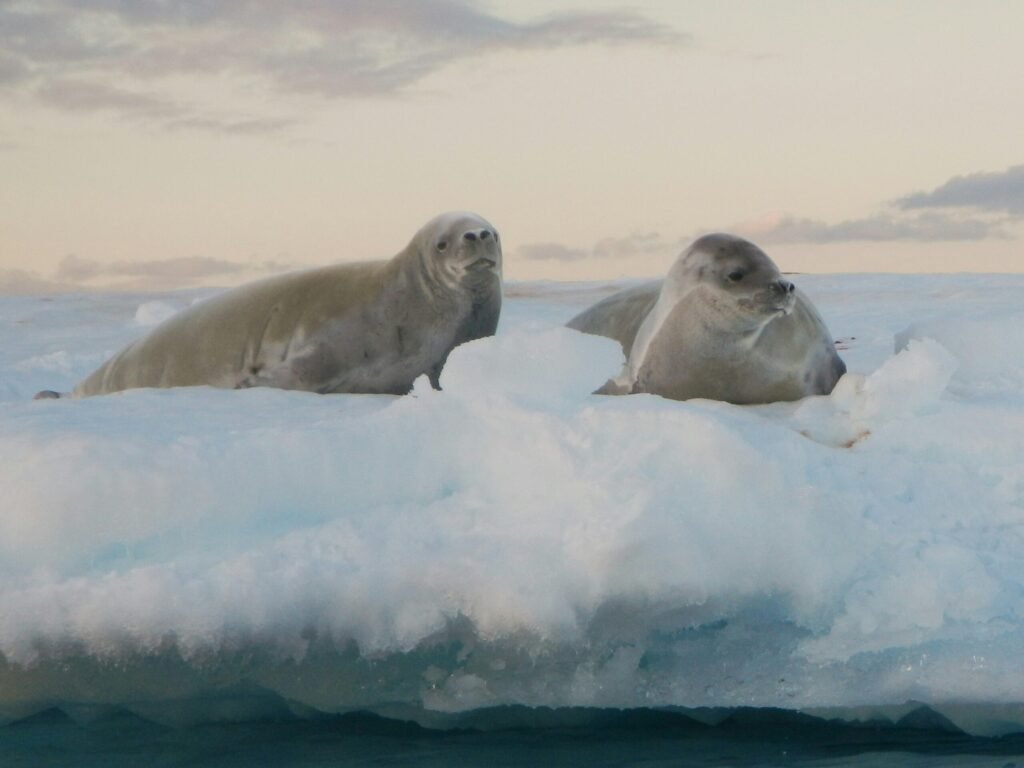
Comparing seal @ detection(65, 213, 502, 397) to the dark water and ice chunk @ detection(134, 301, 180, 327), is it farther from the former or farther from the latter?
ice chunk @ detection(134, 301, 180, 327)

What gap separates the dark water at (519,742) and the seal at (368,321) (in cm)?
286

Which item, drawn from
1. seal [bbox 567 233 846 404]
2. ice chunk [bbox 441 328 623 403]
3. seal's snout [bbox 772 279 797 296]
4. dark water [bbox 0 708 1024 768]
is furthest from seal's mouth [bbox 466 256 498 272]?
dark water [bbox 0 708 1024 768]

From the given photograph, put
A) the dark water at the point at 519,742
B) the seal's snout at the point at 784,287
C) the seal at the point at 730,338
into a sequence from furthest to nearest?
1. the seal at the point at 730,338
2. the seal's snout at the point at 784,287
3. the dark water at the point at 519,742

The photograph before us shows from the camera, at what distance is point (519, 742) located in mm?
3135

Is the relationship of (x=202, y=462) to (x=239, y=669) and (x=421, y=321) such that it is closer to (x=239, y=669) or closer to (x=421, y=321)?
(x=239, y=669)

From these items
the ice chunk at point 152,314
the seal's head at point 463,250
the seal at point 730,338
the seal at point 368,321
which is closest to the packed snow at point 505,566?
the seal at point 730,338

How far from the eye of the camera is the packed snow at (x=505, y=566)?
3156 mm

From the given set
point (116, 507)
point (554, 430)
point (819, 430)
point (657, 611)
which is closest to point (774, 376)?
point (819, 430)

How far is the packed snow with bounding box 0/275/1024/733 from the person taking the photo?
3.16m

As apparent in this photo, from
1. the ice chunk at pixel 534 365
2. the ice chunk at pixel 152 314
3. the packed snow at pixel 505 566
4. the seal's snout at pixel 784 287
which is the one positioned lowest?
the ice chunk at pixel 152 314

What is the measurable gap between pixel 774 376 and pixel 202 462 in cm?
248

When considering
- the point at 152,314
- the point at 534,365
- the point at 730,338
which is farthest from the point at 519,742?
the point at 152,314

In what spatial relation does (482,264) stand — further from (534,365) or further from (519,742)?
(519,742)

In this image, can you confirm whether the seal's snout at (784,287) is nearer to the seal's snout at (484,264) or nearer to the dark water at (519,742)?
the seal's snout at (484,264)
